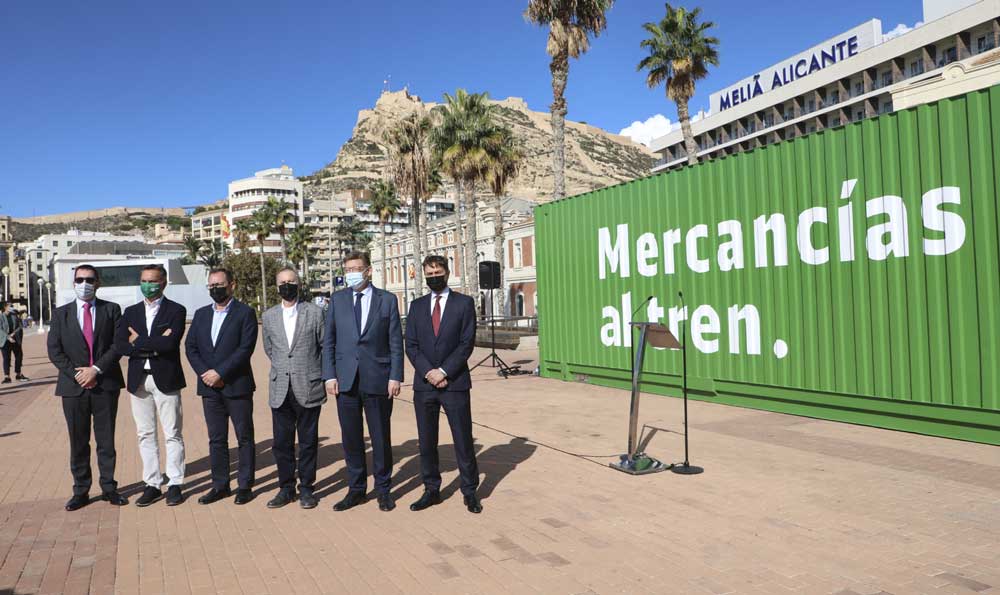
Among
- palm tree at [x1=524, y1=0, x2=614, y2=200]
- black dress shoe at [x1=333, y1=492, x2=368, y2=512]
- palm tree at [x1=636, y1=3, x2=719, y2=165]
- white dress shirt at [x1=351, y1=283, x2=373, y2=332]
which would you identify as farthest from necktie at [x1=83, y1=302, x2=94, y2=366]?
palm tree at [x1=636, y1=3, x2=719, y2=165]

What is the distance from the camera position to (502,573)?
164 inches

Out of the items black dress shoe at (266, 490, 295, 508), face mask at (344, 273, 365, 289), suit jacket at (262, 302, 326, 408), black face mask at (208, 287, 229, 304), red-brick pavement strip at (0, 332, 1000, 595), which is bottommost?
red-brick pavement strip at (0, 332, 1000, 595)

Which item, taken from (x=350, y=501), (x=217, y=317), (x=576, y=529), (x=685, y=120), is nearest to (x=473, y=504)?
(x=576, y=529)

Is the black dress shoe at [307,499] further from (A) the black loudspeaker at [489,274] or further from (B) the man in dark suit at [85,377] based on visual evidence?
(A) the black loudspeaker at [489,274]

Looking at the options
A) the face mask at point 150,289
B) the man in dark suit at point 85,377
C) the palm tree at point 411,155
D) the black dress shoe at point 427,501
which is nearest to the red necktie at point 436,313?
the black dress shoe at point 427,501

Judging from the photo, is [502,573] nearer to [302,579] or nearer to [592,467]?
[302,579]

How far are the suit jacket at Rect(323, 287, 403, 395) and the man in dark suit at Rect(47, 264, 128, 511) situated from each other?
1.91 meters

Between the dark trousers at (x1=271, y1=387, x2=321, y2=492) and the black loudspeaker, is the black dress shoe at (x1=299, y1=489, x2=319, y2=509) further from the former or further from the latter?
the black loudspeaker

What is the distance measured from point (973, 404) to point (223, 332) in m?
7.51

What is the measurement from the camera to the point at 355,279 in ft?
18.9

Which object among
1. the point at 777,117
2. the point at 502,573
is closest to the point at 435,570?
the point at 502,573

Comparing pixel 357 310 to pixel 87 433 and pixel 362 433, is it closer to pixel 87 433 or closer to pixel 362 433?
pixel 362 433

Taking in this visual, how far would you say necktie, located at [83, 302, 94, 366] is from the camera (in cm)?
582

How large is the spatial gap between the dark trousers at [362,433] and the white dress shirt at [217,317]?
3.98 ft
